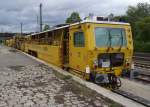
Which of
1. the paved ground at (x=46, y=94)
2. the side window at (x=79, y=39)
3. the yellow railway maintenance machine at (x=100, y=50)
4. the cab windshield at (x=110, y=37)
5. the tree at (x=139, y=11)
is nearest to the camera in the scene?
the paved ground at (x=46, y=94)

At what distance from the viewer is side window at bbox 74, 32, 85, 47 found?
14141mm

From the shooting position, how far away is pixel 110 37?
1402 centimetres

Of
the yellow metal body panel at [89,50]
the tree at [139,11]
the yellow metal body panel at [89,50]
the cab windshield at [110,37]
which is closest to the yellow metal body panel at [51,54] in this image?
the yellow metal body panel at [89,50]

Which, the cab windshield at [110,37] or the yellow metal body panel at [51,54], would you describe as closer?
the cab windshield at [110,37]

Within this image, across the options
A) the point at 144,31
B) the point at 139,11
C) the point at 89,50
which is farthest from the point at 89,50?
the point at 139,11

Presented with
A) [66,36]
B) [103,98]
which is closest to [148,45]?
[66,36]

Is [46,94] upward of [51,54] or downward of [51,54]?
downward

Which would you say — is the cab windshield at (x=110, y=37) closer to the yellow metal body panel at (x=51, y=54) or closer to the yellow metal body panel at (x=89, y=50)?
the yellow metal body panel at (x=89, y=50)

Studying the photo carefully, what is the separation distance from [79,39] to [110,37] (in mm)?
1365

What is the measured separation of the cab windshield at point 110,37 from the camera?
13.8m

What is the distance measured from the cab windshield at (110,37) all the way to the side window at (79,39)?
2.27 ft

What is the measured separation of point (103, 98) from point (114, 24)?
552 cm

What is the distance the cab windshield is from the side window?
0.69 m

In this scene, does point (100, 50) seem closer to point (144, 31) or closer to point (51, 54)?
point (51, 54)
